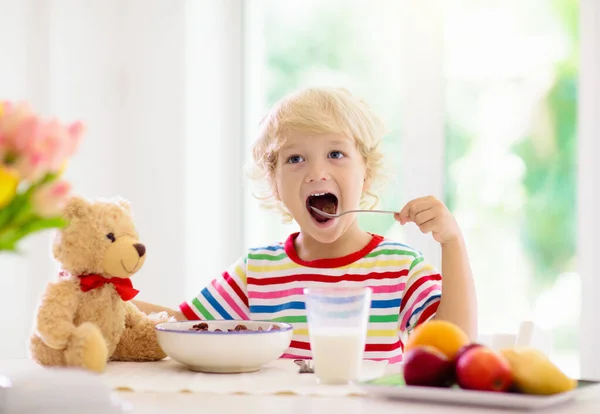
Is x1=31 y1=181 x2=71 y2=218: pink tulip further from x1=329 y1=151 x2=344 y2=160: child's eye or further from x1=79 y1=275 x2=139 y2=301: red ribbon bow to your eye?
x1=329 y1=151 x2=344 y2=160: child's eye

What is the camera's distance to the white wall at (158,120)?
2496mm

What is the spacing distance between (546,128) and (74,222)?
1731 mm

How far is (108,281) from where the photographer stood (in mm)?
1183

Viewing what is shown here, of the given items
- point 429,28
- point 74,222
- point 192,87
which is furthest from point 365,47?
point 74,222

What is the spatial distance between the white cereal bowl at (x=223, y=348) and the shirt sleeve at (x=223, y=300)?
44cm

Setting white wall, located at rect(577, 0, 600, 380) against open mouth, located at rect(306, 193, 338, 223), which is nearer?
open mouth, located at rect(306, 193, 338, 223)

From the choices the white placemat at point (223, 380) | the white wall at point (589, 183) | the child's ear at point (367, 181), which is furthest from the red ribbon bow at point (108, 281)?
the white wall at point (589, 183)

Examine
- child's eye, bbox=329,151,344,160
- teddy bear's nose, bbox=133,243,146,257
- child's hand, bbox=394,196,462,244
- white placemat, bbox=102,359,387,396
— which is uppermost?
child's eye, bbox=329,151,344,160

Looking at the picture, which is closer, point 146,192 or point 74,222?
point 74,222

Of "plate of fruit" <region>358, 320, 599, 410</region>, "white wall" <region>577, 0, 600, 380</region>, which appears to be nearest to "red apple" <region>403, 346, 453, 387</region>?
"plate of fruit" <region>358, 320, 599, 410</region>

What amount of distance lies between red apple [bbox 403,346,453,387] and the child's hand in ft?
1.69

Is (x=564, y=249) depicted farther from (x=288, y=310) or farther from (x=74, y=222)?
(x=74, y=222)

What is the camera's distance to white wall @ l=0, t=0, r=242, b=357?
2.50m

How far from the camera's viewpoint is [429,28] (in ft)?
8.34
